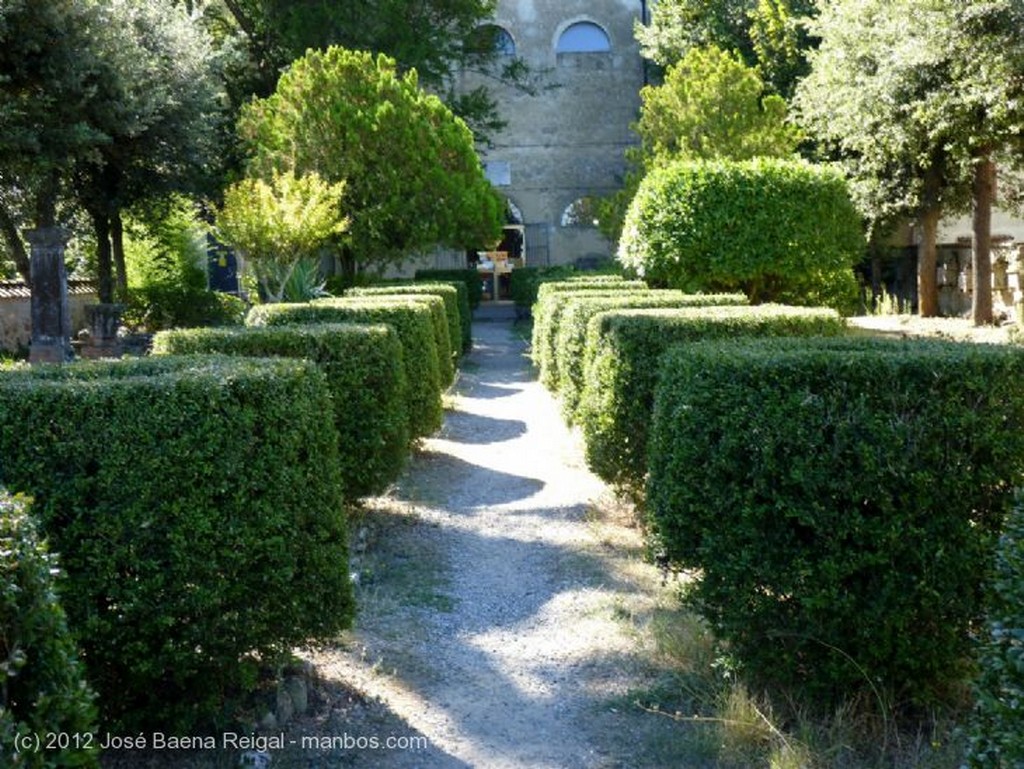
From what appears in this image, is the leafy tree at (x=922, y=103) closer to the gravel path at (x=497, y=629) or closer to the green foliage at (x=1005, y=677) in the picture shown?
the gravel path at (x=497, y=629)

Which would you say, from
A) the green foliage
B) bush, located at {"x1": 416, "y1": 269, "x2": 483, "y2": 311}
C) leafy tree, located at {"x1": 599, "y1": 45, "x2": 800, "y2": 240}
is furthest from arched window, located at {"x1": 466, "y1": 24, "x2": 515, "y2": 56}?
the green foliage

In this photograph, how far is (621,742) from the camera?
12.6 feet

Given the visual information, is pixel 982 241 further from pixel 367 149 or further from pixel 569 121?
pixel 569 121

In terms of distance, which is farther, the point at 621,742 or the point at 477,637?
the point at 477,637

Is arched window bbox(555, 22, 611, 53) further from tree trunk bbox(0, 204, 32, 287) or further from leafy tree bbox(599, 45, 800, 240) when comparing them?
tree trunk bbox(0, 204, 32, 287)

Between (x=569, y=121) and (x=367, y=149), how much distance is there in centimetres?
1795

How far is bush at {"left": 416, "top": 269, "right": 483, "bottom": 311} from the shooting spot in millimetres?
26656

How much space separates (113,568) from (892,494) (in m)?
2.49

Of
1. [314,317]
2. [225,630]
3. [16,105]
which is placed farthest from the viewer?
[16,105]

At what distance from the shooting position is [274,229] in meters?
13.9

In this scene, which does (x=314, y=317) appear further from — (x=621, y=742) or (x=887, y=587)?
(x=887, y=587)

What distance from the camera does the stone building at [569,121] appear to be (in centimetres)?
3434

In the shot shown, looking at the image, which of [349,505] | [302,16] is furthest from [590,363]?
[302,16]

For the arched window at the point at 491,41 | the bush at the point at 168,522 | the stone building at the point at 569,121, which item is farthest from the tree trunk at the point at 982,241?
the stone building at the point at 569,121
